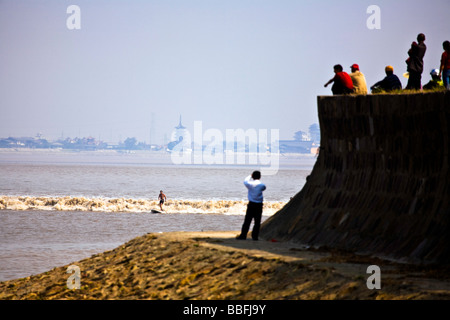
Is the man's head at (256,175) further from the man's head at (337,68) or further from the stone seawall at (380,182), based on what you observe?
the man's head at (337,68)

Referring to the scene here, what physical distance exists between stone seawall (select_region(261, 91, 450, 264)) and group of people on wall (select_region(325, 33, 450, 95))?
1.66ft

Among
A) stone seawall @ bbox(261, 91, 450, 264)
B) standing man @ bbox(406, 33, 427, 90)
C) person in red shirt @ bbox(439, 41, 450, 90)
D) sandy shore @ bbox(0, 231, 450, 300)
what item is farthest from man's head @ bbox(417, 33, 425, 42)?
sandy shore @ bbox(0, 231, 450, 300)

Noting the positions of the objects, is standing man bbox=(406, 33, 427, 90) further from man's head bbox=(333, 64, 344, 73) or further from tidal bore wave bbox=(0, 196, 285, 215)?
tidal bore wave bbox=(0, 196, 285, 215)

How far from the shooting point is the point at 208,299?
14.5 meters

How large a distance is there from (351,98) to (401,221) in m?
3.38

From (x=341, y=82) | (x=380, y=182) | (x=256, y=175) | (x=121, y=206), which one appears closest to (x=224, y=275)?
(x=256, y=175)

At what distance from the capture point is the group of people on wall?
18.2 metres

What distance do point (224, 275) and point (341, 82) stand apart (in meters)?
5.62


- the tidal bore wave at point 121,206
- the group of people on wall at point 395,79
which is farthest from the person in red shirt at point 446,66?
the tidal bore wave at point 121,206

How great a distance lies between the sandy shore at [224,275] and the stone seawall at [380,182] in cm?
58

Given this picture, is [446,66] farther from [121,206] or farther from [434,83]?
[121,206]

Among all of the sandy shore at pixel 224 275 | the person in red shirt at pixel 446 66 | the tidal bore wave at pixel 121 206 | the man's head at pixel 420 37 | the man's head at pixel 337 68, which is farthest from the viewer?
the tidal bore wave at pixel 121 206

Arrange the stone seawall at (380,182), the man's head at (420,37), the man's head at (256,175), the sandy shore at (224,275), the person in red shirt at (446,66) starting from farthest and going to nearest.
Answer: the man's head at (420,37) → the man's head at (256,175) → the person in red shirt at (446,66) → the stone seawall at (380,182) → the sandy shore at (224,275)

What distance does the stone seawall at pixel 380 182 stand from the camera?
14.8 metres
